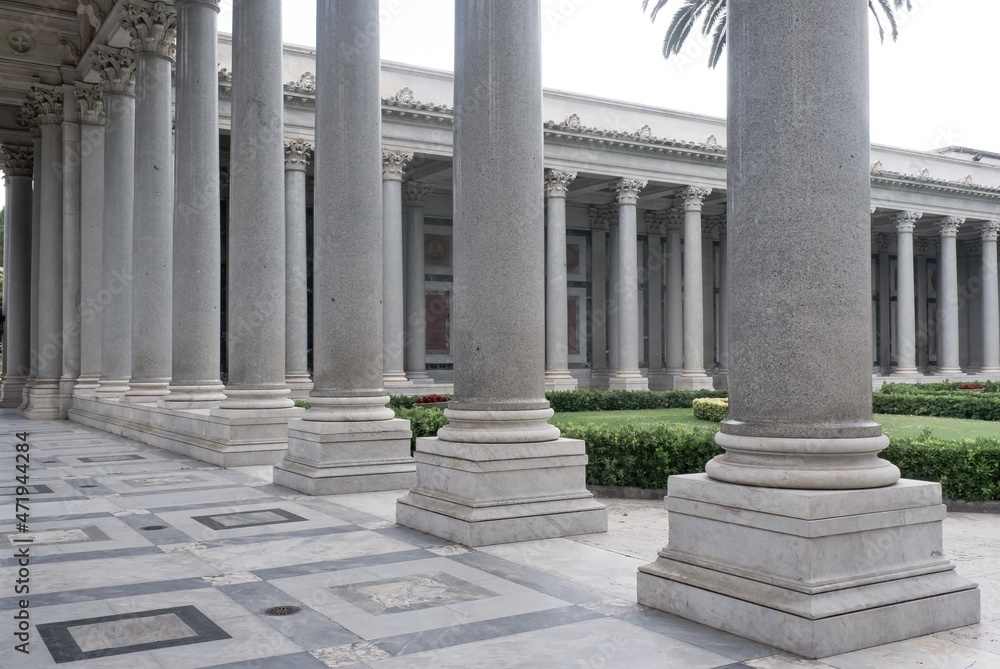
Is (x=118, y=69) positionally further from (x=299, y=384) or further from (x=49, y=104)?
(x=299, y=384)

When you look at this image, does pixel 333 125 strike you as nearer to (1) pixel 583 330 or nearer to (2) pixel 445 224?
(2) pixel 445 224

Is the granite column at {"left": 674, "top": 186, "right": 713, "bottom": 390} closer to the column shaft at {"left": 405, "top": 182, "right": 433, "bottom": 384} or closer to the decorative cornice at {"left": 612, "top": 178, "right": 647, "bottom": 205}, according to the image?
the decorative cornice at {"left": 612, "top": 178, "right": 647, "bottom": 205}

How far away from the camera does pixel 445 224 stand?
55.7 m

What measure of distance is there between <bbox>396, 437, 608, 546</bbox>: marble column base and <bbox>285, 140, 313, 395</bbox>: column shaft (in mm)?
26585

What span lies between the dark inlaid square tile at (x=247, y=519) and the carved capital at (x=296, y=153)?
29222 mm

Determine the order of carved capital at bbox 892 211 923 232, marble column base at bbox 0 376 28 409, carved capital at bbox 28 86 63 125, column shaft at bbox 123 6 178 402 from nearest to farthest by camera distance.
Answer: column shaft at bbox 123 6 178 402, carved capital at bbox 28 86 63 125, marble column base at bbox 0 376 28 409, carved capital at bbox 892 211 923 232

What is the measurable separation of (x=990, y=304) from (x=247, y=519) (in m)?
60.9

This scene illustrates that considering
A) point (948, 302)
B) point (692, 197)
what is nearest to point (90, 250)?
point (692, 197)

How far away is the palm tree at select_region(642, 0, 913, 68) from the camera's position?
39344 mm

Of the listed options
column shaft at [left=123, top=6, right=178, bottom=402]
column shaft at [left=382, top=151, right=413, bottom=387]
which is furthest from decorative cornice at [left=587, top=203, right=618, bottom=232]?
column shaft at [left=123, top=6, right=178, bottom=402]

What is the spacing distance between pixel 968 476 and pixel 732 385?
9327mm

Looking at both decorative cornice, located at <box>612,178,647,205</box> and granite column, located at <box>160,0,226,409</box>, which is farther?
decorative cornice, located at <box>612,178,647,205</box>

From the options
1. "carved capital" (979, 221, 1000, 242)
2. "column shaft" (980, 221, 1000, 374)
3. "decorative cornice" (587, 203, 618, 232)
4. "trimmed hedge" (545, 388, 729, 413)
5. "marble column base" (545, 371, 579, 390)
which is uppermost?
"decorative cornice" (587, 203, 618, 232)

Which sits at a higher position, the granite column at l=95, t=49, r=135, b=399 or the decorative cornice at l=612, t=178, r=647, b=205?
the decorative cornice at l=612, t=178, r=647, b=205
